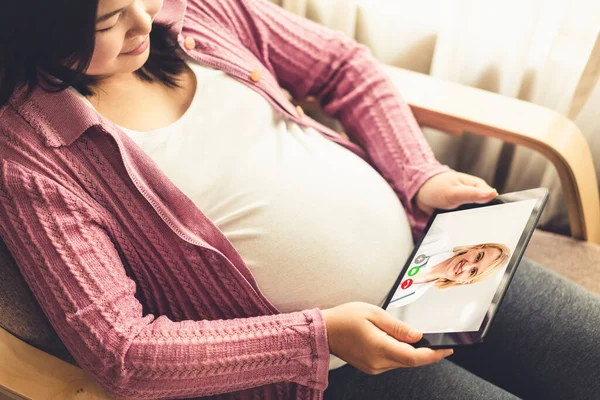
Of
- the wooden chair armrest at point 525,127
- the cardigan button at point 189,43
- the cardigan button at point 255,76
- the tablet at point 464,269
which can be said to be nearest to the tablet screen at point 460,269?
the tablet at point 464,269

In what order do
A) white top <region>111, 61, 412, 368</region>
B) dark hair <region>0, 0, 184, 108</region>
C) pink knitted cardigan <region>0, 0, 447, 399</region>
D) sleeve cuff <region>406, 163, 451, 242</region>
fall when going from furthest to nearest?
sleeve cuff <region>406, 163, 451, 242</region>
white top <region>111, 61, 412, 368</region>
pink knitted cardigan <region>0, 0, 447, 399</region>
dark hair <region>0, 0, 184, 108</region>

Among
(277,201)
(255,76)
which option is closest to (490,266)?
(277,201)

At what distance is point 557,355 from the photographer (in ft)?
3.07

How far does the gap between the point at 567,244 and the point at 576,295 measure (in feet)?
0.61

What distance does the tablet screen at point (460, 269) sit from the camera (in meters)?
0.77

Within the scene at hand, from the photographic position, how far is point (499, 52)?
4.12ft

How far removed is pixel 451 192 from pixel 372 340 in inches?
12.9

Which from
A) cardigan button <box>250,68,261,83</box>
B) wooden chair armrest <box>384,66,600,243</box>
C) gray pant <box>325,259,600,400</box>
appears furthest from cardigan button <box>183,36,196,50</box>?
gray pant <box>325,259,600,400</box>

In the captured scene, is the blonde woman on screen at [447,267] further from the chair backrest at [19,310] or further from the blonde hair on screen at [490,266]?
the chair backrest at [19,310]

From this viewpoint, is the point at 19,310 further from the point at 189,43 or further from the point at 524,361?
the point at 524,361

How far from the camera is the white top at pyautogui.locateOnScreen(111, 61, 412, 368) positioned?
2.86 feet

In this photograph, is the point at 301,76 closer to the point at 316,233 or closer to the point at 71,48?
the point at 316,233

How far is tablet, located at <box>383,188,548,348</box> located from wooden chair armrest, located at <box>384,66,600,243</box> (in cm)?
19

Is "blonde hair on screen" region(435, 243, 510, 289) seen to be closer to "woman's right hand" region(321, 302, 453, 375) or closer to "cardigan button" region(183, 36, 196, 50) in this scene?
"woman's right hand" region(321, 302, 453, 375)
